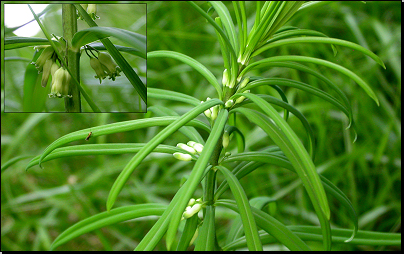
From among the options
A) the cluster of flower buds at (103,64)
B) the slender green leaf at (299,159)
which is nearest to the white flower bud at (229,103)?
the slender green leaf at (299,159)

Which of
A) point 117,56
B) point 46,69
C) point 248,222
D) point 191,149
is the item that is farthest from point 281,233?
point 46,69

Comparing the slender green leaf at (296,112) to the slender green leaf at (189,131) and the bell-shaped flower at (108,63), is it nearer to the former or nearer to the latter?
the slender green leaf at (189,131)

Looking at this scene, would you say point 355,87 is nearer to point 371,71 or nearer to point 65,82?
point 371,71

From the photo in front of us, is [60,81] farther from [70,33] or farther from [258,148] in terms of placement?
[258,148]

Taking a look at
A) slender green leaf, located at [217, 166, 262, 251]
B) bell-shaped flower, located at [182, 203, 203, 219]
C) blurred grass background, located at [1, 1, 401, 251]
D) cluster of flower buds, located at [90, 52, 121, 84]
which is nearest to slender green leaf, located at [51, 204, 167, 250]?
bell-shaped flower, located at [182, 203, 203, 219]

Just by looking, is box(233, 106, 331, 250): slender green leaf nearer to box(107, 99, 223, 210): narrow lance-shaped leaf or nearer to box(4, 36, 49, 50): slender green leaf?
box(107, 99, 223, 210): narrow lance-shaped leaf

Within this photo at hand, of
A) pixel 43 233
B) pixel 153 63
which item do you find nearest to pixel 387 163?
pixel 153 63
